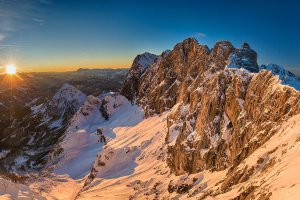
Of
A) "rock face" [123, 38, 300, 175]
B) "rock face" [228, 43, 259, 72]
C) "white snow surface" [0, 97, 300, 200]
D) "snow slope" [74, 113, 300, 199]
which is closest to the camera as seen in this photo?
"snow slope" [74, 113, 300, 199]

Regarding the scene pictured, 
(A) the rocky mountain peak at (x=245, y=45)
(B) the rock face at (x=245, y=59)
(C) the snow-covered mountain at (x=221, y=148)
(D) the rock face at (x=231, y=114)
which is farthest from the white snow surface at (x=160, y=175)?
(A) the rocky mountain peak at (x=245, y=45)

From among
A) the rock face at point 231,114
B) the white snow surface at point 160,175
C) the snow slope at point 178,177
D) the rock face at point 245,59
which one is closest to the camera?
the snow slope at point 178,177

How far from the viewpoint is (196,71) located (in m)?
188

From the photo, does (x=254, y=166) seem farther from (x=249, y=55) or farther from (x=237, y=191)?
(x=249, y=55)

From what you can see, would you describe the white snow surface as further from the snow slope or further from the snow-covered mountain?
the snow-covered mountain

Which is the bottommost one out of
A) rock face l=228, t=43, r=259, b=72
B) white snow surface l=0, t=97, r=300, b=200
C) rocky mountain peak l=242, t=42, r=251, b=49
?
white snow surface l=0, t=97, r=300, b=200

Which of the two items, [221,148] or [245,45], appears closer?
[221,148]

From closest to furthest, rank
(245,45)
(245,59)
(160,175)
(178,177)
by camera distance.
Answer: (245,59)
(178,177)
(245,45)
(160,175)

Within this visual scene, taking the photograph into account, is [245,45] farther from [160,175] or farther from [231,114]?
[160,175]

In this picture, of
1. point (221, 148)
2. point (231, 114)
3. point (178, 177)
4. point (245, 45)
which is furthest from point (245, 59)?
point (178, 177)

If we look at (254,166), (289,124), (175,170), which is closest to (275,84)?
(289,124)

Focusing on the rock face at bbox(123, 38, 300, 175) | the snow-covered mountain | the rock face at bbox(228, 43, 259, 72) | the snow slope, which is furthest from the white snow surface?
the rock face at bbox(228, 43, 259, 72)

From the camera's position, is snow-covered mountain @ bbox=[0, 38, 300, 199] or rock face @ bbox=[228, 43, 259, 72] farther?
A: rock face @ bbox=[228, 43, 259, 72]

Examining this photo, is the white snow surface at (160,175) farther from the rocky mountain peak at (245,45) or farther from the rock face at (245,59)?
the rocky mountain peak at (245,45)
